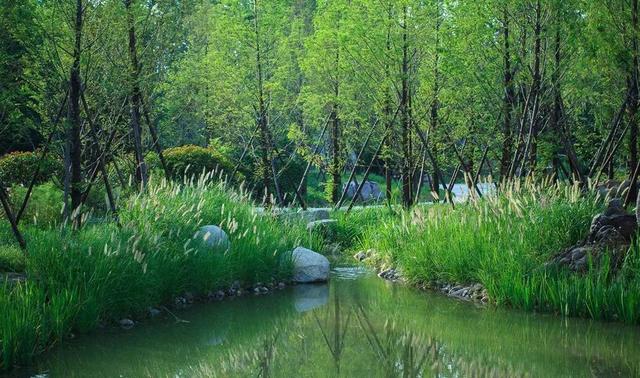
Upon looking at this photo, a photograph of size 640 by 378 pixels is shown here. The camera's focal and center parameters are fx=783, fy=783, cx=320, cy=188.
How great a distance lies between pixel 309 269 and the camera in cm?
1263

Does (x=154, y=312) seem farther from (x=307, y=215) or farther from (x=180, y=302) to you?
(x=307, y=215)

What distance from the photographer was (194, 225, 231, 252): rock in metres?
11.2

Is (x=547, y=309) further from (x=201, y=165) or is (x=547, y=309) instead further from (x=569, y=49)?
(x=201, y=165)

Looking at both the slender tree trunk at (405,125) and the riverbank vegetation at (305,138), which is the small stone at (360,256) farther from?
the slender tree trunk at (405,125)

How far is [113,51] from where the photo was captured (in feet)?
42.8

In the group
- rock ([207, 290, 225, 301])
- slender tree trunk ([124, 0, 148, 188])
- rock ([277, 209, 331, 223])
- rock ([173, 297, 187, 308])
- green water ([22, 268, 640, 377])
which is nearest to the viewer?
green water ([22, 268, 640, 377])

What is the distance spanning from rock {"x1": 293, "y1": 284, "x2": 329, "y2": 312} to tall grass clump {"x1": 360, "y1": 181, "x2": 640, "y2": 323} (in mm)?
1484

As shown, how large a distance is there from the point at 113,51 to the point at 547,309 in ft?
26.3

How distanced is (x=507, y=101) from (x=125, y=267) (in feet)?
31.3

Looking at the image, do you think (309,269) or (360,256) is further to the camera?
(360,256)

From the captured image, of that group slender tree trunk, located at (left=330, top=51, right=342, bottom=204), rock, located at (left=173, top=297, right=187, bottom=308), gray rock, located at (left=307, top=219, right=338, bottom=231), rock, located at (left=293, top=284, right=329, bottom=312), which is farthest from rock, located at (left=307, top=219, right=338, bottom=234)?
rock, located at (left=173, top=297, right=187, bottom=308)

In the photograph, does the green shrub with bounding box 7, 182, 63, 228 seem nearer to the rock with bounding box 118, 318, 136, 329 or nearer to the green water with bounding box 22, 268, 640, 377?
the green water with bounding box 22, 268, 640, 377

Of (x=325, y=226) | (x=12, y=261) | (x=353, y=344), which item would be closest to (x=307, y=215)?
(x=325, y=226)

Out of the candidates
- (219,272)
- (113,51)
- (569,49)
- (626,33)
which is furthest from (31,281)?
(569,49)
